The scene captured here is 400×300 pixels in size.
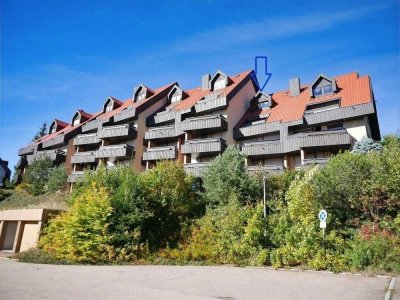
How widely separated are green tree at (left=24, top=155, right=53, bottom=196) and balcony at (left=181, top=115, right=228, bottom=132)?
19.3m

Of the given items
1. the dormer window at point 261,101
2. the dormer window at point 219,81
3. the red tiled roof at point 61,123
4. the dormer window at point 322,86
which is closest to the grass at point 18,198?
the red tiled roof at point 61,123

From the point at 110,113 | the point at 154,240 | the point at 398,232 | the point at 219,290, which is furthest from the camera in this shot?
the point at 110,113

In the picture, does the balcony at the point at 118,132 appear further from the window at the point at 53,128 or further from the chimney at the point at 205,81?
the window at the point at 53,128

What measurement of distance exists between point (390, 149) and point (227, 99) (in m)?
17.5

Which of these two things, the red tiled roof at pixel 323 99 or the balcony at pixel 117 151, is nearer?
the red tiled roof at pixel 323 99

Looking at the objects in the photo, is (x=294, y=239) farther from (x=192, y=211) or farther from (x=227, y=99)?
(x=227, y=99)

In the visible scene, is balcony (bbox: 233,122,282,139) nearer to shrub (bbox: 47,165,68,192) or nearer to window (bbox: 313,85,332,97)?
window (bbox: 313,85,332,97)

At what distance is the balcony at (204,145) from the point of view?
31.4 meters

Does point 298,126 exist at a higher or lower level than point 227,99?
lower

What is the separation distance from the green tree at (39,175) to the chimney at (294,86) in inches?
1200

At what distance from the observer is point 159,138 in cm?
3709

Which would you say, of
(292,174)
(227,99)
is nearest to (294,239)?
(292,174)

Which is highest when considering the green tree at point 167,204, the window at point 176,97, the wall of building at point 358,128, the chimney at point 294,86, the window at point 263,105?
the window at point 176,97

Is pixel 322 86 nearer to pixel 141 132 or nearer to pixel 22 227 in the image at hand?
pixel 141 132
